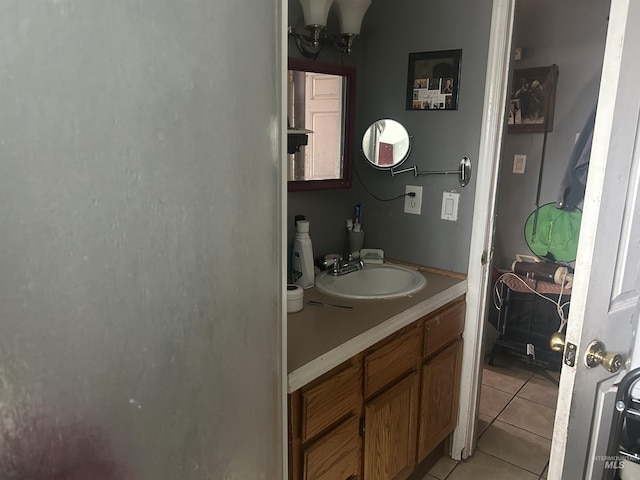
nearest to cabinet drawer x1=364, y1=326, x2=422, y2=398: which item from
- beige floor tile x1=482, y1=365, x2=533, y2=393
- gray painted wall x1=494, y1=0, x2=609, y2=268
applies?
beige floor tile x1=482, y1=365, x2=533, y2=393

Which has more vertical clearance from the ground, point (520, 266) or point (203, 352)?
point (203, 352)

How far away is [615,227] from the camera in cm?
113

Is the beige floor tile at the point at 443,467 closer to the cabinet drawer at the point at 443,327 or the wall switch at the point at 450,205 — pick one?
the cabinet drawer at the point at 443,327

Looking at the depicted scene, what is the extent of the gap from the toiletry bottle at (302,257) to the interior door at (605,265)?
3.09ft

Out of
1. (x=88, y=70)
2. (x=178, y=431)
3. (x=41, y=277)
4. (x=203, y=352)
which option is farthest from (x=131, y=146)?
(x=178, y=431)

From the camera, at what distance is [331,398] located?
139cm

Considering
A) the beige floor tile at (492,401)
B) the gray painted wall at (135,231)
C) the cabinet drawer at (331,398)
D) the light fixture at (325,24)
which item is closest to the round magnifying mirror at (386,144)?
the light fixture at (325,24)

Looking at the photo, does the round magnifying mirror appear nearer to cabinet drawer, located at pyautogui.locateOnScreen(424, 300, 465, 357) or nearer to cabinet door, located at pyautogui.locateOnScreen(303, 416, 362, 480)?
cabinet drawer, located at pyautogui.locateOnScreen(424, 300, 465, 357)

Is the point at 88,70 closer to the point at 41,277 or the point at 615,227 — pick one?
the point at 41,277

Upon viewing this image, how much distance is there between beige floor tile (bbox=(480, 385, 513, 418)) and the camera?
2.56m

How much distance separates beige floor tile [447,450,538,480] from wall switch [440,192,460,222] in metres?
1.11

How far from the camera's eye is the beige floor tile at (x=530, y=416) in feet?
7.93

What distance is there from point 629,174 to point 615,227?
0.13 metres

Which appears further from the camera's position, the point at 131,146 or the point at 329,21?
the point at 329,21
